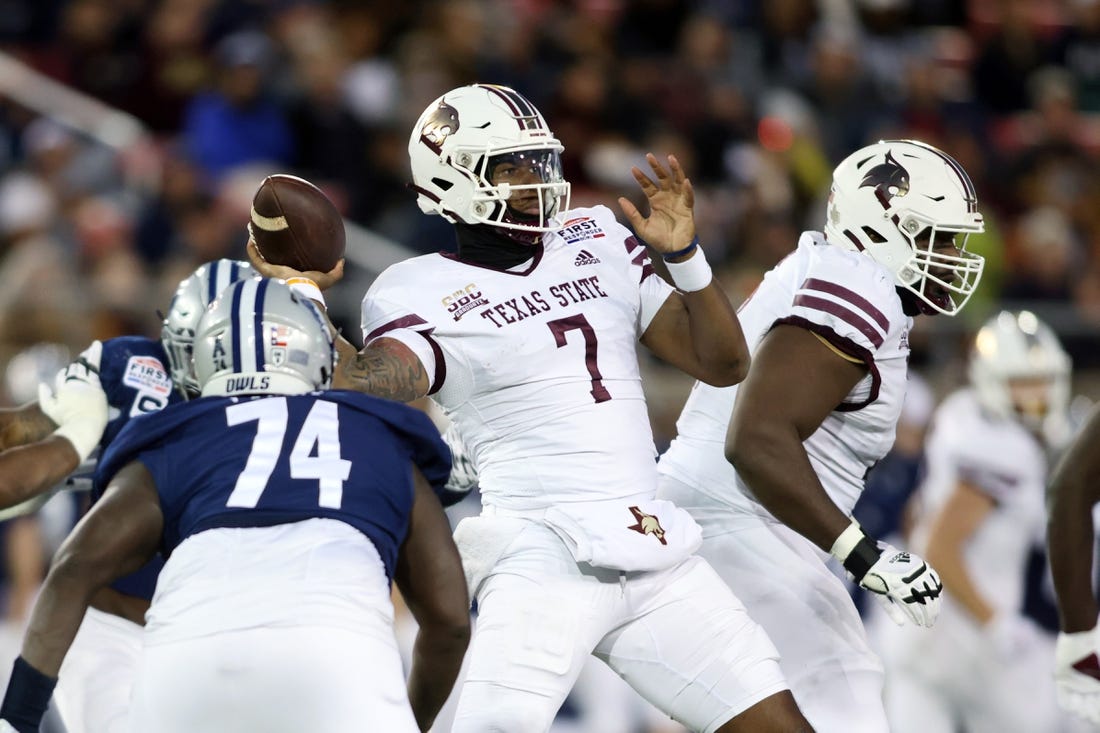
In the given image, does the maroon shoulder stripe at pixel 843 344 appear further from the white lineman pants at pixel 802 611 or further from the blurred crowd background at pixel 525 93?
the blurred crowd background at pixel 525 93

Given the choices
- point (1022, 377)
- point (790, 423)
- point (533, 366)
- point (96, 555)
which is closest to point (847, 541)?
point (790, 423)

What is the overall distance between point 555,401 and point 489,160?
0.67 meters

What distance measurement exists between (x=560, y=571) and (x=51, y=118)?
21.6 feet

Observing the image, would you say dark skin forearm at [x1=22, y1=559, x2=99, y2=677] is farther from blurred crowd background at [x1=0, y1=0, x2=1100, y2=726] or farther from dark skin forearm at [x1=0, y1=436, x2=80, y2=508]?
blurred crowd background at [x1=0, y1=0, x2=1100, y2=726]

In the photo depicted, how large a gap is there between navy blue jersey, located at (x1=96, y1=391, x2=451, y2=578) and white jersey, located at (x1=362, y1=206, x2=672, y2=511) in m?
0.59

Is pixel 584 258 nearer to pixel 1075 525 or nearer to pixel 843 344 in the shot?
pixel 843 344

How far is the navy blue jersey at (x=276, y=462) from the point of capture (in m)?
3.32

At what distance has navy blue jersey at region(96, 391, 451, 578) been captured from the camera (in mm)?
3320

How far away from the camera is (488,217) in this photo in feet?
13.9

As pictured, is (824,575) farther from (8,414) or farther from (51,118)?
(51,118)

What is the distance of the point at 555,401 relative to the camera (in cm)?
410

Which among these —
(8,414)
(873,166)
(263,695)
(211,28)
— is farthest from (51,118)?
(263,695)

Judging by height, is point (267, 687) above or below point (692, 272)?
below

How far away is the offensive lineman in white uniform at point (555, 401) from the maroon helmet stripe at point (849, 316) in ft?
0.77
